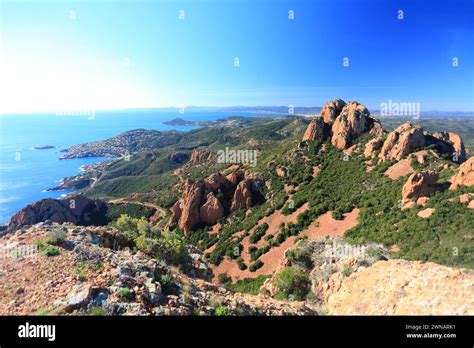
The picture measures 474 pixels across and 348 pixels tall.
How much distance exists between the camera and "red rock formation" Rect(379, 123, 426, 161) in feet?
104

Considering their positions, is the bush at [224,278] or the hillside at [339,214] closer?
the hillside at [339,214]

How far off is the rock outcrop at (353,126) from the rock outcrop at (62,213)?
168 feet

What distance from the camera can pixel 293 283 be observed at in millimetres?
14469

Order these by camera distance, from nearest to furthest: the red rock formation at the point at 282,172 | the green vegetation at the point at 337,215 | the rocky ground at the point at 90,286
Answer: the rocky ground at the point at 90,286 → the green vegetation at the point at 337,215 → the red rock formation at the point at 282,172

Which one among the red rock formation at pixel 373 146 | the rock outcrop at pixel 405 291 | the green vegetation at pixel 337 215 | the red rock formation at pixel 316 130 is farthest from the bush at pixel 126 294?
the red rock formation at pixel 316 130

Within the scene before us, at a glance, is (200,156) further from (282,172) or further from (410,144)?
(410,144)

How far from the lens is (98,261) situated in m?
8.40

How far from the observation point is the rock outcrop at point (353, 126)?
41.1 meters

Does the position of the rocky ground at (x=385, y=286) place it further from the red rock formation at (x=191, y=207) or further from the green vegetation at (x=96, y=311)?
the red rock formation at (x=191, y=207)

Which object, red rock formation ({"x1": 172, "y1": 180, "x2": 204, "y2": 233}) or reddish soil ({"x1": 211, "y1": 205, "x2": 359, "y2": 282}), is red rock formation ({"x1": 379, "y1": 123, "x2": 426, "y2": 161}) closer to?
reddish soil ({"x1": 211, "y1": 205, "x2": 359, "y2": 282})
